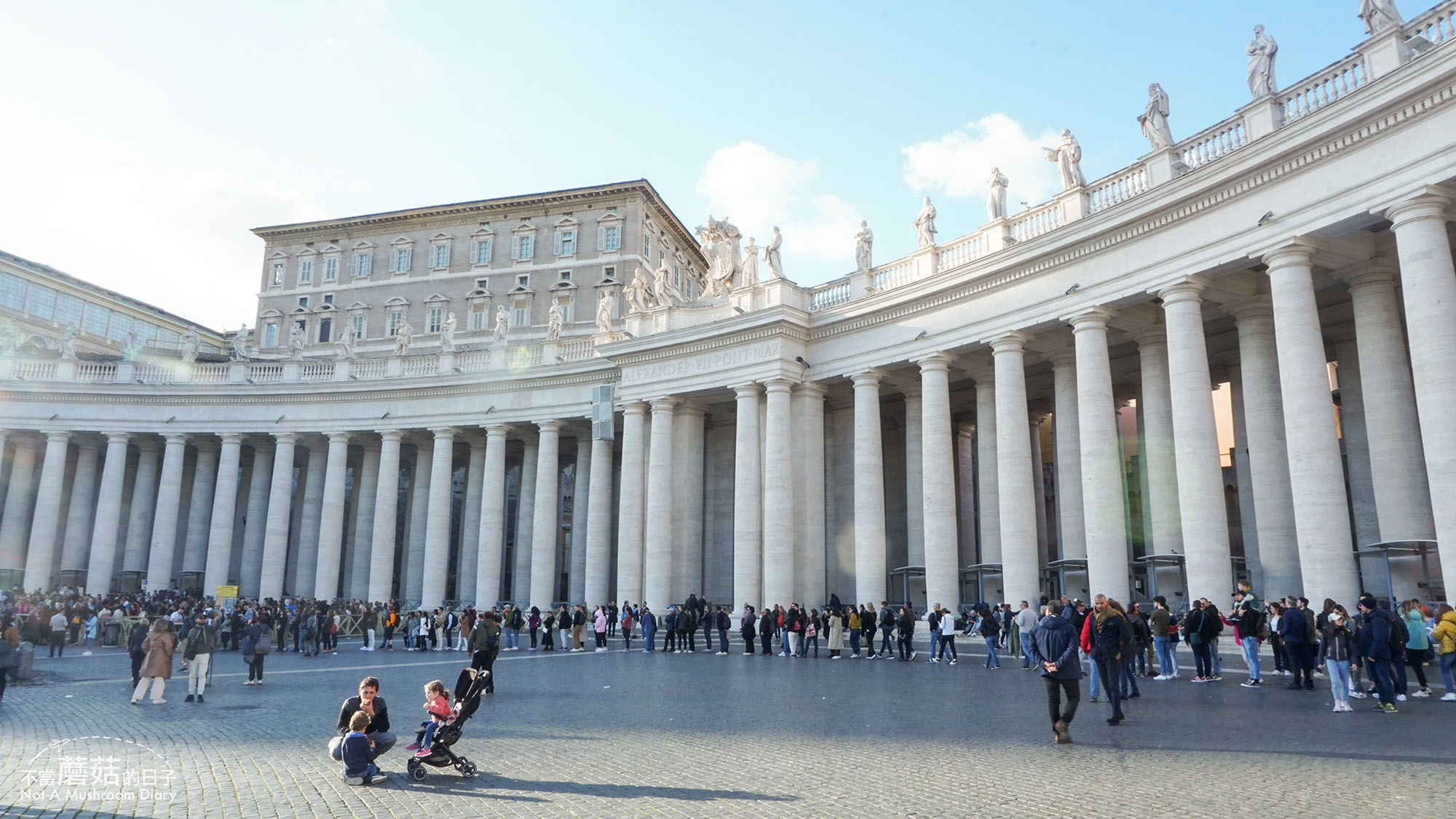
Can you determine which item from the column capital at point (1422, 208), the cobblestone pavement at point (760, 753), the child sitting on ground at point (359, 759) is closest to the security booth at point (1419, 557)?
the cobblestone pavement at point (760, 753)

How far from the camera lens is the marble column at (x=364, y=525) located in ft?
151

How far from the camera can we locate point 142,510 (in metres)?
Answer: 47.7

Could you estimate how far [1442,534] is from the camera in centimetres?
Answer: 1842

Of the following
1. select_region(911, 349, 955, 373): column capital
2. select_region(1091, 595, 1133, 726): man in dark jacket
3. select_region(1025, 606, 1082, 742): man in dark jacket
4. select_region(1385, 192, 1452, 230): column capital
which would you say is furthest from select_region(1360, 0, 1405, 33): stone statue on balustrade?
select_region(1025, 606, 1082, 742): man in dark jacket

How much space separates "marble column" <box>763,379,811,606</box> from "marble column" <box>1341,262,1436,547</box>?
56.6 feet

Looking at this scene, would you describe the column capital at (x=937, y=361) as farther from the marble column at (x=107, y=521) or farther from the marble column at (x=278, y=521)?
the marble column at (x=107, y=521)

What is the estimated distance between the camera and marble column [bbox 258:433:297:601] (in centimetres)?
4391

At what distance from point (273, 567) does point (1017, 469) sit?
34708mm

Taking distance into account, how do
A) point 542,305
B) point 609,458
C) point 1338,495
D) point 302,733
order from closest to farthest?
1. point 302,733
2. point 1338,495
3. point 609,458
4. point 542,305

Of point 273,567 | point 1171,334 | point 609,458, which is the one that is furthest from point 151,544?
point 1171,334

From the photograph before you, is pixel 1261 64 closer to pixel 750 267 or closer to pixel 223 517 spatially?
pixel 750 267

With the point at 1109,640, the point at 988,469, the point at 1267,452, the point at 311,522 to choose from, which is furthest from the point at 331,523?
the point at 1109,640

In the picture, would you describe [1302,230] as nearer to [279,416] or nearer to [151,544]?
[279,416]
